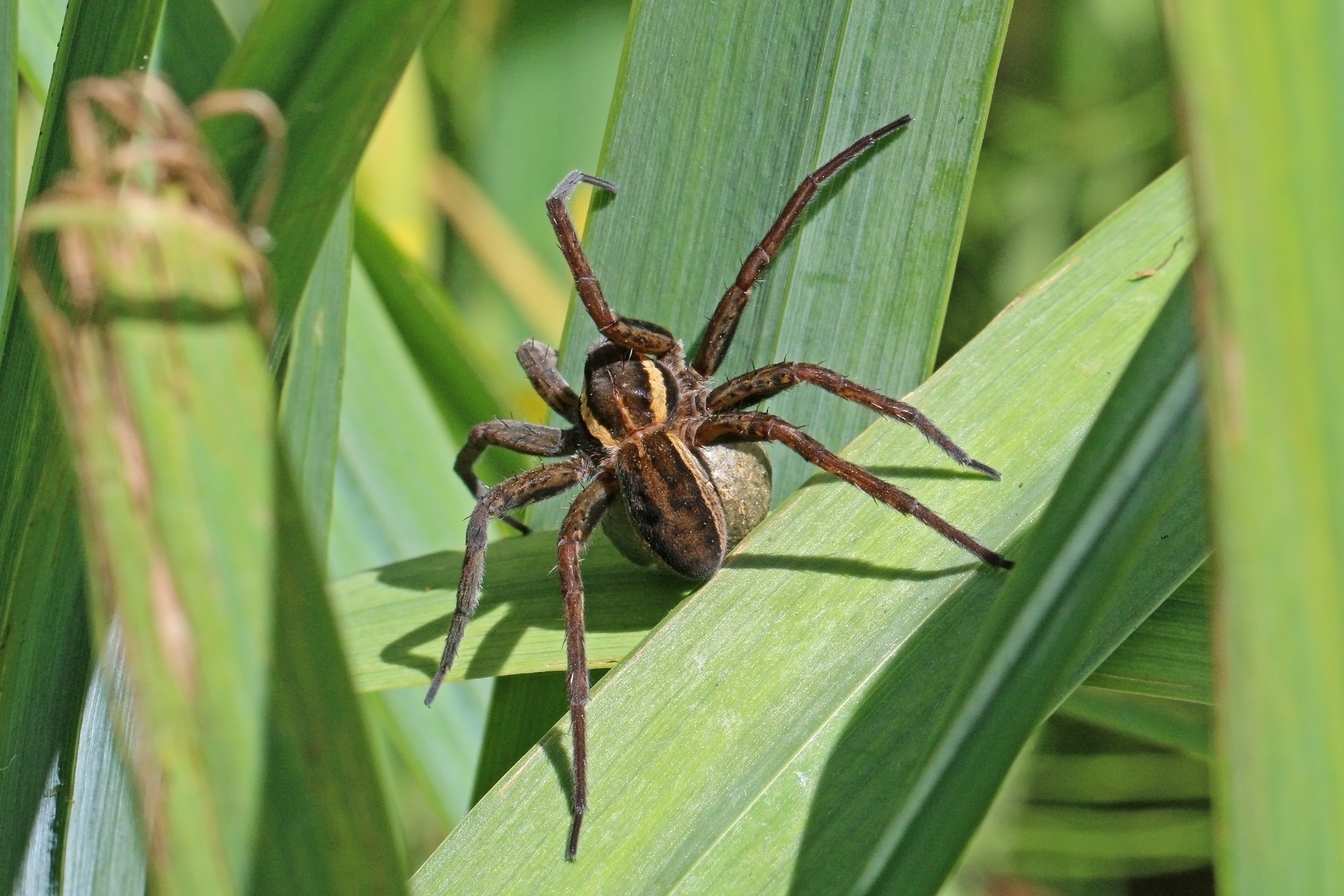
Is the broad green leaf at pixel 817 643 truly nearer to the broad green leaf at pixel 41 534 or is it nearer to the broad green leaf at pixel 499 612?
the broad green leaf at pixel 499 612

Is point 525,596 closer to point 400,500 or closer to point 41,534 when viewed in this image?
point 400,500

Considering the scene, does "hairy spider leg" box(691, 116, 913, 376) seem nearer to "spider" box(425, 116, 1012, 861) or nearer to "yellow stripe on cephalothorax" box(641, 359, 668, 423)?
"spider" box(425, 116, 1012, 861)

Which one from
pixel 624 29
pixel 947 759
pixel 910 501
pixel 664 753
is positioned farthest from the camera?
pixel 624 29

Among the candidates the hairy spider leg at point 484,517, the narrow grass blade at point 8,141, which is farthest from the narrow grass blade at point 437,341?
the narrow grass blade at point 8,141

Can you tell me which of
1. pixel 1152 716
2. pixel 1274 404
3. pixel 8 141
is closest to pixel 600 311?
pixel 8 141

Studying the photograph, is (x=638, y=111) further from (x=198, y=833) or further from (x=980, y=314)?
(x=980, y=314)

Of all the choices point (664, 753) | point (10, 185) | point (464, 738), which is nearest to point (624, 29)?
point (10, 185)
